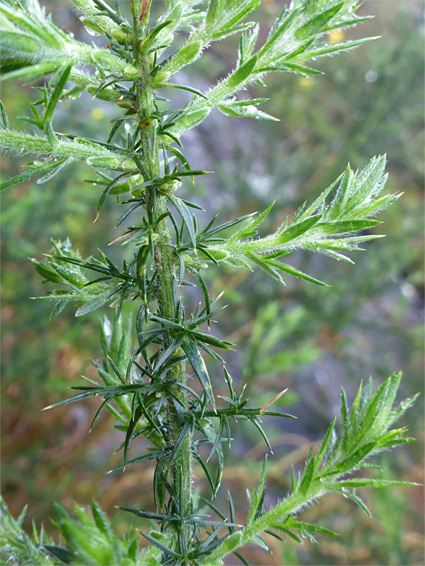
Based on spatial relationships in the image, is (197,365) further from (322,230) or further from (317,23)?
(317,23)

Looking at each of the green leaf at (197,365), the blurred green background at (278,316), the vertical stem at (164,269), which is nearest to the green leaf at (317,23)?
the vertical stem at (164,269)

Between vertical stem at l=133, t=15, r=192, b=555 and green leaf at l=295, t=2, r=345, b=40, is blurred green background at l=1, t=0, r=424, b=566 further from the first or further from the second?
green leaf at l=295, t=2, r=345, b=40

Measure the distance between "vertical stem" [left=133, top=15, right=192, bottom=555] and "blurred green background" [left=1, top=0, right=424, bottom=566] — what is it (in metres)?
0.98

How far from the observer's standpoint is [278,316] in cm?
339

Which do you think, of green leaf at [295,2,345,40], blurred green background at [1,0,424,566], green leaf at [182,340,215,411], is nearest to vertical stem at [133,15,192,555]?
green leaf at [182,340,215,411]

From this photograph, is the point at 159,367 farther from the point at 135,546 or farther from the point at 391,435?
the point at 391,435

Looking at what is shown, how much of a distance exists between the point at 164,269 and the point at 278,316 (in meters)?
2.88

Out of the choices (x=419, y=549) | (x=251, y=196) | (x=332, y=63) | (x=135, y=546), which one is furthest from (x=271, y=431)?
(x=332, y=63)

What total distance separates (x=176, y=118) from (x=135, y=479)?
209 centimetres

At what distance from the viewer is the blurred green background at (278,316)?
230 centimetres

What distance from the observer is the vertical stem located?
547 millimetres

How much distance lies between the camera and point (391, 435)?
632 millimetres

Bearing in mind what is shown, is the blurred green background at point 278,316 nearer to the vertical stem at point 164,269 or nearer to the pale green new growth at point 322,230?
the vertical stem at point 164,269

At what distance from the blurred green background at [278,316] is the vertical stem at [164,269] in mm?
984
